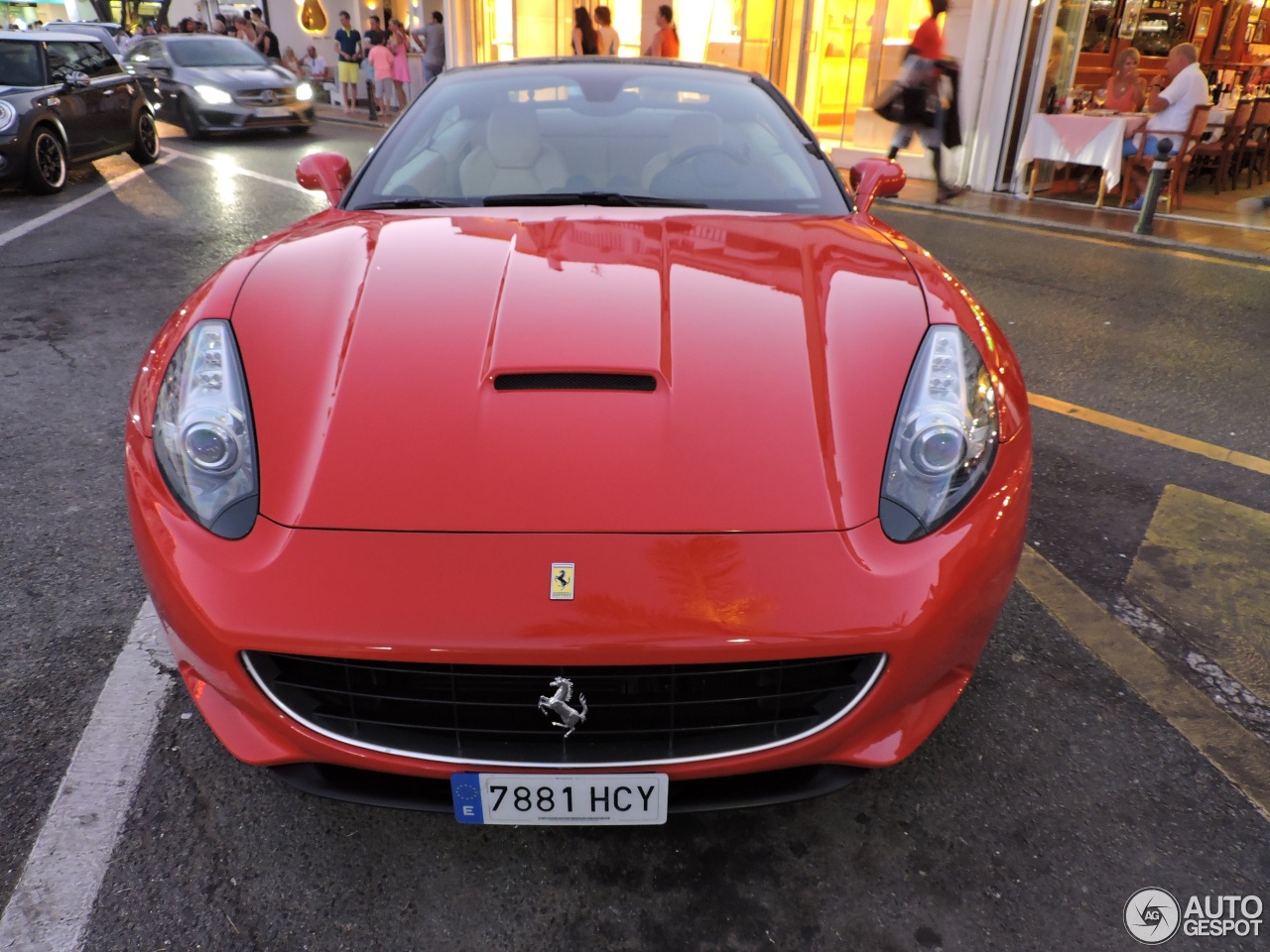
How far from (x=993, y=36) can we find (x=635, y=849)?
11055 millimetres

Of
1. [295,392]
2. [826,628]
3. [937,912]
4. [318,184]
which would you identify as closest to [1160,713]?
[937,912]

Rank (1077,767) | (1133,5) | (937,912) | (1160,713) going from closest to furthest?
(937,912)
(1077,767)
(1160,713)
(1133,5)

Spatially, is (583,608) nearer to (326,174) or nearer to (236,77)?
(326,174)

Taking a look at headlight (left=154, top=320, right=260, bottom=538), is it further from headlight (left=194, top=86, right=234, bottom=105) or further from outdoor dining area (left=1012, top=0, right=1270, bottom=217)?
headlight (left=194, top=86, right=234, bottom=105)

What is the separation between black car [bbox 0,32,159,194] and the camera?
8.02 m

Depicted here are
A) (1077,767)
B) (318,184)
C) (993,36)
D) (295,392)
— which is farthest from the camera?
(993,36)

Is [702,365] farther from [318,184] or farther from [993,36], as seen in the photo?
[993,36]

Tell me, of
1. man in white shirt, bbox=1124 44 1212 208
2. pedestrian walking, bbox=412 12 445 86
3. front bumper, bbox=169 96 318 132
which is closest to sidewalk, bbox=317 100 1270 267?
man in white shirt, bbox=1124 44 1212 208

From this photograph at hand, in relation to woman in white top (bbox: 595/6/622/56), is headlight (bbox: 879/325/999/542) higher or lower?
lower

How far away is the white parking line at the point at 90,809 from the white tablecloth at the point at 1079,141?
9.80 metres

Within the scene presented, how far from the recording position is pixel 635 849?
1.72 m

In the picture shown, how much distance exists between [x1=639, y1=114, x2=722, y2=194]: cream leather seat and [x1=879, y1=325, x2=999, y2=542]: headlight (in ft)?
3.61

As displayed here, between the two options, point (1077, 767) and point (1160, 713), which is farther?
point (1160, 713)

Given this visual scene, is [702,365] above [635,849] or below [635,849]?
above
